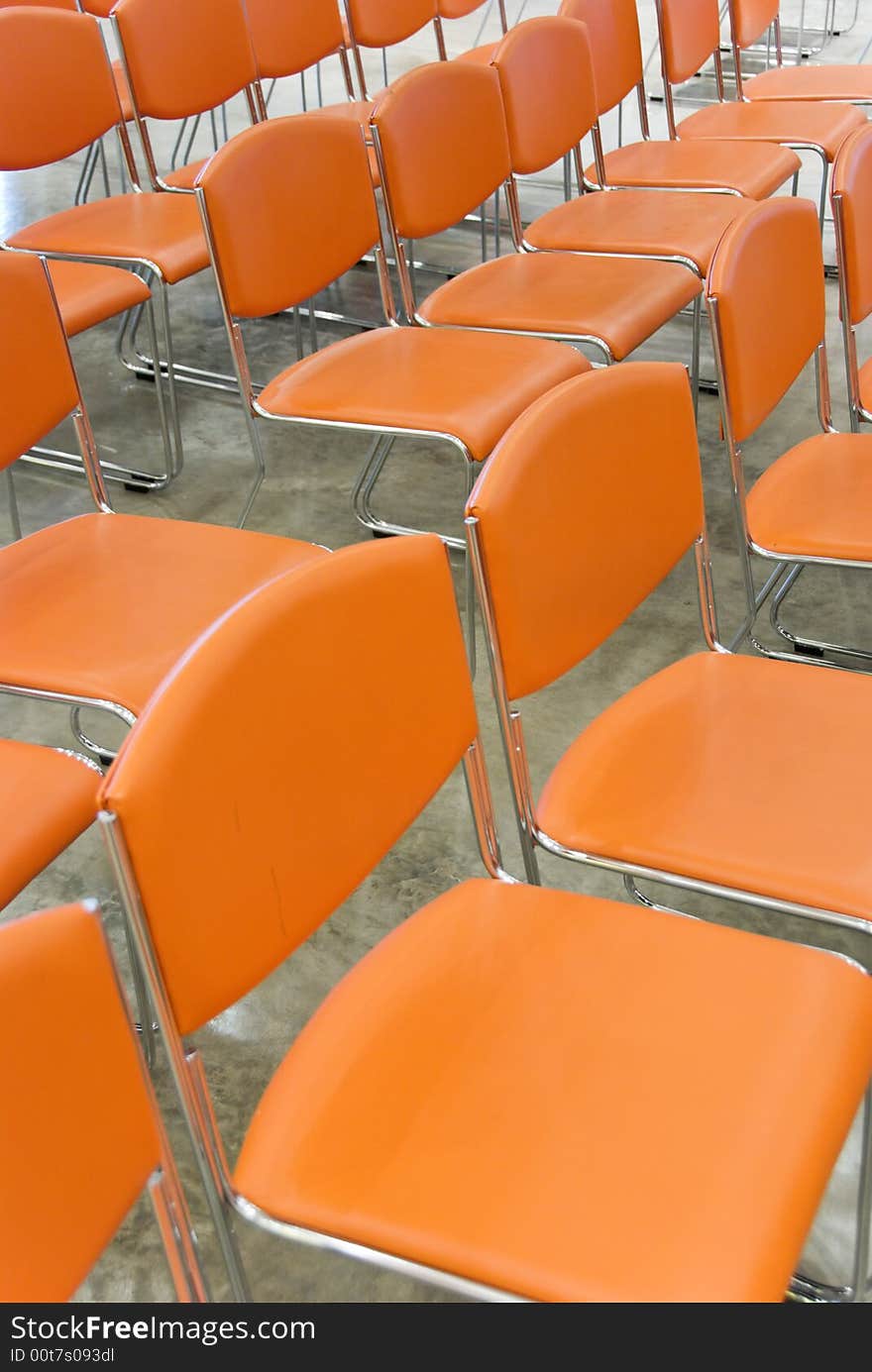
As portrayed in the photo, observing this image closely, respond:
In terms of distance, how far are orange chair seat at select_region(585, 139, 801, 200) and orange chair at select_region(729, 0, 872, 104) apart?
691 mm

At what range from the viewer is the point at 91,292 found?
3.26m

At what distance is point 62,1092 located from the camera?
1.08 meters

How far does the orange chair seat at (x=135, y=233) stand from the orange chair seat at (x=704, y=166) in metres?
1.15

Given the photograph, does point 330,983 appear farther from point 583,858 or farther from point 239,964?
point 239,964

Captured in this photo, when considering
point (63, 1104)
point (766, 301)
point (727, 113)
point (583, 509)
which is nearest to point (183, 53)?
point (727, 113)

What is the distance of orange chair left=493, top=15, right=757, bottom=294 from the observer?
3.38 metres

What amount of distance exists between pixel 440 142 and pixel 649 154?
120 centimetres

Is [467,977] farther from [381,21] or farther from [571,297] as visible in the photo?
[381,21]

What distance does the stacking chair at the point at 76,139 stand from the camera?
3.43 m

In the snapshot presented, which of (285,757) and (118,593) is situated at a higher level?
(285,757)

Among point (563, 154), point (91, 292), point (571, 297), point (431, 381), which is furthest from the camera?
point (563, 154)

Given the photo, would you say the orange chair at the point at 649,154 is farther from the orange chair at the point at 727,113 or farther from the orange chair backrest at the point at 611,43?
the orange chair at the point at 727,113
